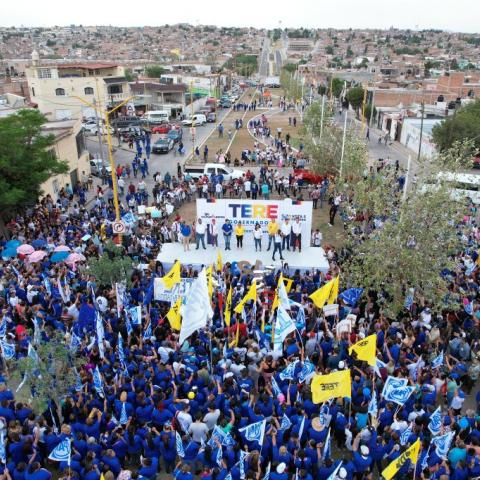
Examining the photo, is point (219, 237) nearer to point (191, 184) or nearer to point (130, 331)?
point (130, 331)

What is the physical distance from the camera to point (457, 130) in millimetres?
39875

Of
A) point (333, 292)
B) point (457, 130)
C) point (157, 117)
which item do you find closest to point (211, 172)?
point (333, 292)

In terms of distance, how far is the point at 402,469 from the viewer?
27.5 feet

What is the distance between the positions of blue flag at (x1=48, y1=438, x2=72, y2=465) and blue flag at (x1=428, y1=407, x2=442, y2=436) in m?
6.35

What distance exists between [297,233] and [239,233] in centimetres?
227

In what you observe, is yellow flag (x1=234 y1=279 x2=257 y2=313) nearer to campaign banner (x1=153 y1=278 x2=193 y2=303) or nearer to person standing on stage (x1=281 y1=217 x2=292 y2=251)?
campaign banner (x1=153 y1=278 x2=193 y2=303)

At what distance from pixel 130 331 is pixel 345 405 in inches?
221

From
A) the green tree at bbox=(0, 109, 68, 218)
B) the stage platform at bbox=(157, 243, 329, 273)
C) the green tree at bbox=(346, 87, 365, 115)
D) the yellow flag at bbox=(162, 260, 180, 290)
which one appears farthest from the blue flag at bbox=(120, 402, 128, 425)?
the green tree at bbox=(346, 87, 365, 115)

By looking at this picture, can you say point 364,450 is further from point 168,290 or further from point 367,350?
point 168,290

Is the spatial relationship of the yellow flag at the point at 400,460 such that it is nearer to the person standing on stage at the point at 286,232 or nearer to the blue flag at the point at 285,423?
the blue flag at the point at 285,423

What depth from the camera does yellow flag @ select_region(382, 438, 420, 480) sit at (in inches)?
292

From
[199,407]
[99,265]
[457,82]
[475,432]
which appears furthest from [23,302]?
[457,82]

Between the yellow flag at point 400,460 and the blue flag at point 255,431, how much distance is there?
2.05m

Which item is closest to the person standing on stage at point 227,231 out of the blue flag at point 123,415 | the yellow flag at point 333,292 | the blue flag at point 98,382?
the yellow flag at point 333,292
